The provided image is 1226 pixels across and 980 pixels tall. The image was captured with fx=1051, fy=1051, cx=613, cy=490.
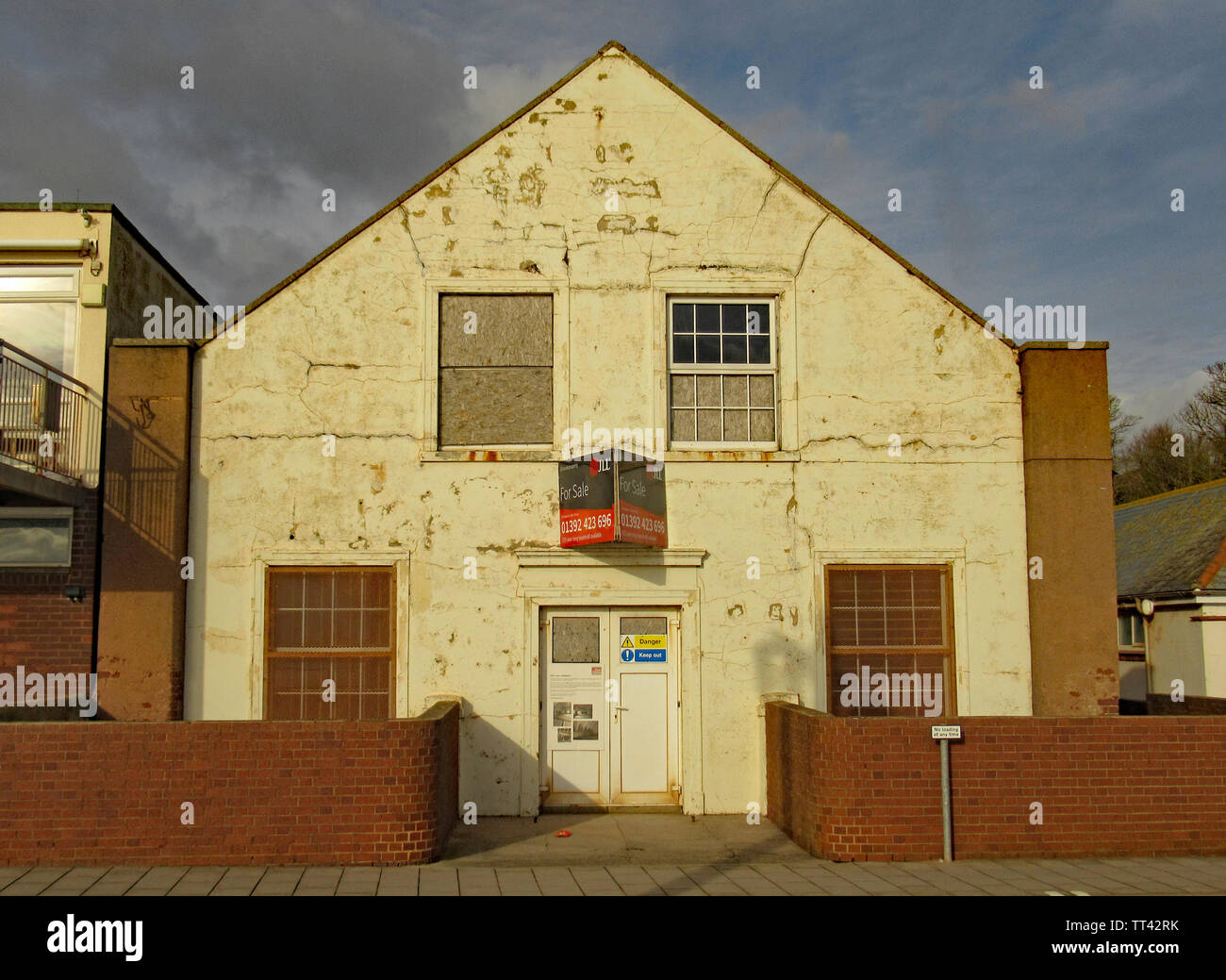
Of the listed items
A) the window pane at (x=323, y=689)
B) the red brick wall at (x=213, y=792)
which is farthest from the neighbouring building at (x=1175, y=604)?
the red brick wall at (x=213, y=792)

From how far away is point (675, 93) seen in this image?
41.1ft

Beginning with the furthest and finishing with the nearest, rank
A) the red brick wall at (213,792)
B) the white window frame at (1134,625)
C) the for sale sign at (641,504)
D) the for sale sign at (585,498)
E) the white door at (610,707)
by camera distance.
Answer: the white window frame at (1134,625), the white door at (610,707), the for sale sign at (585,498), the for sale sign at (641,504), the red brick wall at (213,792)

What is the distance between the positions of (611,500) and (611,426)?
1.06 m

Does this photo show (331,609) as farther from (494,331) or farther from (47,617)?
(494,331)

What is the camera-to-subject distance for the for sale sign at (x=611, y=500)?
37.3ft

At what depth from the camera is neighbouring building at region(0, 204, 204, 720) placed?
11477 millimetres

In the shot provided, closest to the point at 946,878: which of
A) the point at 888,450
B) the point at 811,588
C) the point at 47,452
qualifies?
the point at 811,588

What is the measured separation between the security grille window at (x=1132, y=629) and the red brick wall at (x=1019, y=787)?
11847 mm

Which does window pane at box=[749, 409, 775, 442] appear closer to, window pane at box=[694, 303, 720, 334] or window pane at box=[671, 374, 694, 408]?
window pane at box=[671, 374, 694, 408]

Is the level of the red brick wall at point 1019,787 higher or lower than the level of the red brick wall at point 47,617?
lower

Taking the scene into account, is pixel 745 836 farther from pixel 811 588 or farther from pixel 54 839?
Result: pixel 54 839

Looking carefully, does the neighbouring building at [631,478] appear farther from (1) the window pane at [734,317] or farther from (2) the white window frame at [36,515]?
(2) the white window frame at [36,515]

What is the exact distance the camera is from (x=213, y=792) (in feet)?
29.8

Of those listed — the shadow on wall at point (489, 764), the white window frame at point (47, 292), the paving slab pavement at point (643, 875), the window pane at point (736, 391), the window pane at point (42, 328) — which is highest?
the white window frame at point (47, 292)
